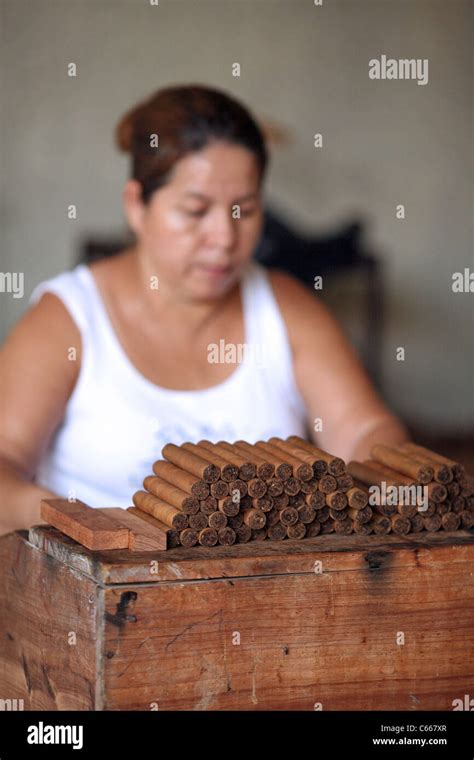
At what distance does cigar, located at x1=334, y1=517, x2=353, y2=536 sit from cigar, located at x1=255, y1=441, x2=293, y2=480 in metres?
0.10

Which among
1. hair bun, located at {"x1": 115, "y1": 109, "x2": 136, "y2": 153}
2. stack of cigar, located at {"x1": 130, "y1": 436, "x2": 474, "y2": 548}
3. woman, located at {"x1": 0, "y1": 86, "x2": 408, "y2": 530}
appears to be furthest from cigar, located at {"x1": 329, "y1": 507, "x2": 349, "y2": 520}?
hair bun, located at {"x1": 115, "y1": 109, "x2": 136, "y2": 153}

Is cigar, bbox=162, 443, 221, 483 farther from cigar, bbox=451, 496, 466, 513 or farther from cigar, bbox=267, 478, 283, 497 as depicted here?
cigar, bbox=451, 496, 466, 513

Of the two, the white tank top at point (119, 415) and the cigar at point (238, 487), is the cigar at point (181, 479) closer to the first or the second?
the cigar at point (238, 487)

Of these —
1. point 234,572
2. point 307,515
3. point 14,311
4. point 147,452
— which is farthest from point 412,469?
point 14,311

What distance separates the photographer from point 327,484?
1.31 meters

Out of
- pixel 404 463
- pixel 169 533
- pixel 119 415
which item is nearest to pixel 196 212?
pixel 119 415

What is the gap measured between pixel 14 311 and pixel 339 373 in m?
2.96

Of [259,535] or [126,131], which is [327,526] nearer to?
[259,535]

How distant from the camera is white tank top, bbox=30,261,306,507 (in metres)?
1.96

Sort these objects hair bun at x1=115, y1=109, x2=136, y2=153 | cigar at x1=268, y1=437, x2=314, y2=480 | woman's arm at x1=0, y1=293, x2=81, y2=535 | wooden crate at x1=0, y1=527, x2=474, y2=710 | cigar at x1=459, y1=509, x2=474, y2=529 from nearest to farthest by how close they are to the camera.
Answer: wooden crate at x1=0, y1=527, x2=474, y2=710
cigar at x1=268, y1=437, x2=314, y2=480
cigar at x1=459, y1=509, x2=474, y2=529
woman's arm at x1=0, y1=293, x2=81, y2=535
hair bun at x1=115, y1=109, x2=136, y2=153

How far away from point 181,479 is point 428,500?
1.03ft

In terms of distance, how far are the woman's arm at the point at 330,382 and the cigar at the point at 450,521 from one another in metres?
0.57

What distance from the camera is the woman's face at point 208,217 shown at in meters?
1.95

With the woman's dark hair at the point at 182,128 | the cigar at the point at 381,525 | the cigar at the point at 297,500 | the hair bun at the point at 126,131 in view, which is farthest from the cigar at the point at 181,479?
the hair bun at the point at 126,131
